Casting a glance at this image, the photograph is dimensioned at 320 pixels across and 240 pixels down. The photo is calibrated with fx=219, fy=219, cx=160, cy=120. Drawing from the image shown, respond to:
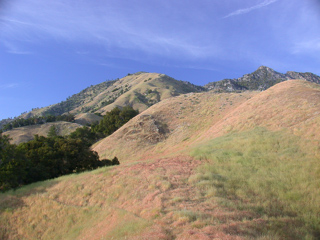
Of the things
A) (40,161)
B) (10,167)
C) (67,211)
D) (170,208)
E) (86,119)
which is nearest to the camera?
(170,208)

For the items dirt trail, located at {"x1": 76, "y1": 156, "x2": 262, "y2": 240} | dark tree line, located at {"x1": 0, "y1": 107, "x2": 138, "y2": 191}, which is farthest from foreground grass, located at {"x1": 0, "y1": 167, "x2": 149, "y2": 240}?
dark tree line, located at {"x1": 0, "y1": 107, "x2": 138, "y2": 191}

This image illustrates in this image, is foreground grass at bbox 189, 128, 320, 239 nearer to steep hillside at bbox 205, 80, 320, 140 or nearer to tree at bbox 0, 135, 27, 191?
steep hillside at bbox 205, 80, 320, 140

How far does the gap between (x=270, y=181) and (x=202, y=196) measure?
430 centimetres

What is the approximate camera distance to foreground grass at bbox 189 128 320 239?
27.3 feet

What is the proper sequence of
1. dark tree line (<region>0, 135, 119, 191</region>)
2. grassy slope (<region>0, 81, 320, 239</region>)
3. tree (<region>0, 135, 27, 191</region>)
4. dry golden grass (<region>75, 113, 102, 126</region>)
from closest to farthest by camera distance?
grassy slope (<region>0, 81, 320, 239</region>), tree (<region>0, 135, 27, 191</region>), dark tree line (<region>0, 135, 119, 191</region>), dry golden grass (<region>75, 113, 102, 126</region>)

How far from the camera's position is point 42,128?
8525 cm

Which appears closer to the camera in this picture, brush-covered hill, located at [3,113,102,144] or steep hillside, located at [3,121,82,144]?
brush-covered hill, located at [3,113,102,144]

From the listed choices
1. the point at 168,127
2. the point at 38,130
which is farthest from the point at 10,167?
the point at 38,130

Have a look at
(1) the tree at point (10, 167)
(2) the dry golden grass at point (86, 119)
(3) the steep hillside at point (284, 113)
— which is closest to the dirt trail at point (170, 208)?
(1) the tree at point (10, 167)

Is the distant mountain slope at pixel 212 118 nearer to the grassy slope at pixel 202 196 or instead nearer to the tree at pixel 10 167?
A: the grassy slope at pixel 202 196

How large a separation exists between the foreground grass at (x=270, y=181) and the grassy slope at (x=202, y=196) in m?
0.04

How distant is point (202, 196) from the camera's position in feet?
33.8

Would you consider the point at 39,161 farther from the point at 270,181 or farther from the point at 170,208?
the point at 270,181

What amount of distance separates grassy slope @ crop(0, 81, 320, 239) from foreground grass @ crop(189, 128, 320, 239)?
0.04 m
